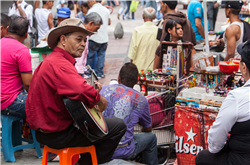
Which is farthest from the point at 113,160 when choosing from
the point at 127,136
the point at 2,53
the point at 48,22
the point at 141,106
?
the point at 48,22

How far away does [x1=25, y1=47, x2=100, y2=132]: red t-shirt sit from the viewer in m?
2.34

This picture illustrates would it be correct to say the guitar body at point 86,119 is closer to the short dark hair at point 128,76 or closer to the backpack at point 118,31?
the short dark hair at point 128,76

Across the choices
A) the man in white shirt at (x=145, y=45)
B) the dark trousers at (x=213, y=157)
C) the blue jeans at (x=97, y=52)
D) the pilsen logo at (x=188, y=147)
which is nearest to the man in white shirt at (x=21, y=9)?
the blue jeans at (x=97, y=52)

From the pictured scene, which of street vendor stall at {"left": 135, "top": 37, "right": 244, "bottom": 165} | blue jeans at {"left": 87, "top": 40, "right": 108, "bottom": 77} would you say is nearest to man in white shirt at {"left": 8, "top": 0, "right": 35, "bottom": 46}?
blue jeans at {"left": 87, "top": 40, "right": 108, "bottom": 77}

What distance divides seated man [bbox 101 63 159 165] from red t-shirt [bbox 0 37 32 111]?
3.39 feet

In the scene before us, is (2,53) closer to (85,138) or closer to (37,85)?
(37,85)

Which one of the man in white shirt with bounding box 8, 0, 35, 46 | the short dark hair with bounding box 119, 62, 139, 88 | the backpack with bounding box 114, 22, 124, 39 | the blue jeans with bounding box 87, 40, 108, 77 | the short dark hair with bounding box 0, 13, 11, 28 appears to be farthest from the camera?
the backpack with bounding box 114, 22, 124, 39

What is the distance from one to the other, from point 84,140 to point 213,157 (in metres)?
1.14

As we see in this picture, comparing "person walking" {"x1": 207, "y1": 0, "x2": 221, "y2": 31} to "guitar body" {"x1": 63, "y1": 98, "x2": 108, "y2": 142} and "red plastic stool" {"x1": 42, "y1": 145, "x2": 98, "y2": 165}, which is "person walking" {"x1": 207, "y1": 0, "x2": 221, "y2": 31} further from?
"guitar body" {"x1": 63, "y1": 98, "x2": 108, "y2": 142}

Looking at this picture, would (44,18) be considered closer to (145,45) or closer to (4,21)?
(145,45)

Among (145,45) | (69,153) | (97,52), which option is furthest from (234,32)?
(97,52)

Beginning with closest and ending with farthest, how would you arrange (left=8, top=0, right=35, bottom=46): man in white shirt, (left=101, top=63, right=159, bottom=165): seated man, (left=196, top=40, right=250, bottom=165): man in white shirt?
1. (left=196, top=40, right=250, bottom=165): man in white shirt
2. (left=101, top=63, right=159, bottom=165): seated man
3. (left=8, top=0, right=35, bottom=46): man in white shirt

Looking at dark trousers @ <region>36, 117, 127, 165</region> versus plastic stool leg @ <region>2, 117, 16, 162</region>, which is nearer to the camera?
dark trousers @ <region>36, 117, 127, 165</region>

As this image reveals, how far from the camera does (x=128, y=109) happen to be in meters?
3.29
